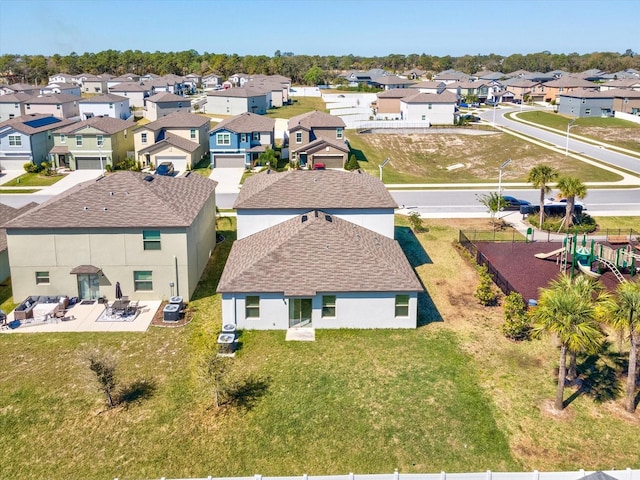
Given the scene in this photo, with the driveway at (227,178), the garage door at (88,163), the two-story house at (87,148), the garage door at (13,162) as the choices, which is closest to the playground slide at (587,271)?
the driveway at (227,178)

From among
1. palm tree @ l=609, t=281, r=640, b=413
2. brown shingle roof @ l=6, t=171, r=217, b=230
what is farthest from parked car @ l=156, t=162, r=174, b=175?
palm tree @ l=609, t=281, r=640, b=413

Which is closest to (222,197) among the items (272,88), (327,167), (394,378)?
(327,167)

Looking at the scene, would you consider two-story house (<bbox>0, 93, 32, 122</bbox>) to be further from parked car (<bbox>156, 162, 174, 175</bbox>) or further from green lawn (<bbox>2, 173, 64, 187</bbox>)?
parked car (<bbox>156, 162, 174, 175</bbox>)

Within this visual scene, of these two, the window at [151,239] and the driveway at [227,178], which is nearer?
the window at [151,239]

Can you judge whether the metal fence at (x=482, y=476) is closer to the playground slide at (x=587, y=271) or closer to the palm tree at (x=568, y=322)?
the palm tree at (x=568, y=322)

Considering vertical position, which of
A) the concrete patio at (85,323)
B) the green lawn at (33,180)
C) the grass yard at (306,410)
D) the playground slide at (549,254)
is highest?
the green lawn at (33,180)

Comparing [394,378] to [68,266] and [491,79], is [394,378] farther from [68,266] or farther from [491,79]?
[491,79]

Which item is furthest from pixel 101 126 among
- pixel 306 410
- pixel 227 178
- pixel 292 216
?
pixel 306 410
